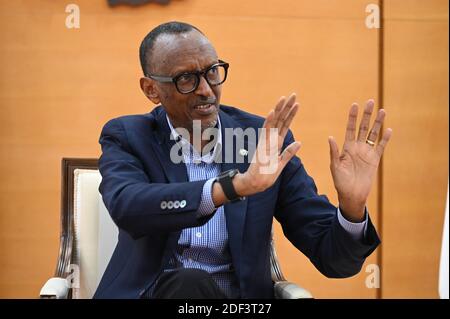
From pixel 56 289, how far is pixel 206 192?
25.4 inches

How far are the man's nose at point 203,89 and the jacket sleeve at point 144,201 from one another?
0.29 meters

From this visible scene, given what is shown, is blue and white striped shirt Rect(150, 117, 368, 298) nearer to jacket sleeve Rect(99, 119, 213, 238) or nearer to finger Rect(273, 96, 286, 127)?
jacket sleeve Rect(99, 119, 213, 238)

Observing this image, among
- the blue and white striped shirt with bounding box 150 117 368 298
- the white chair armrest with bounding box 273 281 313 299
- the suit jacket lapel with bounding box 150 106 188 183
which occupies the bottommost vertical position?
the white chair armrest with bounding box 273 281 313 299

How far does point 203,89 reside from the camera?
6.99 feet

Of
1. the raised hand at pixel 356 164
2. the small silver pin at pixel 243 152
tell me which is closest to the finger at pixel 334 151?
the raised hand at pixel 356 164

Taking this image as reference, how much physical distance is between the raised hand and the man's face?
38 centimetres

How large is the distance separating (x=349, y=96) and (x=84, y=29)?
1366 millimetres

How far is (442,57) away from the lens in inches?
149

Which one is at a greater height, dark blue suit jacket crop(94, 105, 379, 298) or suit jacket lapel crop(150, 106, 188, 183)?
suit jacket lapel crop(150, 106, 188, 183)

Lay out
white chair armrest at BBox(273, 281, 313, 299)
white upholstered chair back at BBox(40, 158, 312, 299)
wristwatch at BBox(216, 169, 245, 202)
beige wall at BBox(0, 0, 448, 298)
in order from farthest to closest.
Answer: beige wall at BBox(0, 0, 448, 298)
white upholstered chair back at BBox(40, 158, 312, 299)
white chair armrest at BBox(273, 281, 313, 299)
wristwatch at BBox(216, 169, 245, 202)

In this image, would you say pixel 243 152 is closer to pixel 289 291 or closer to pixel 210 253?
pixel 210 253

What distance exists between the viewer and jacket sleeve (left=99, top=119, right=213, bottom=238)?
6.25ft

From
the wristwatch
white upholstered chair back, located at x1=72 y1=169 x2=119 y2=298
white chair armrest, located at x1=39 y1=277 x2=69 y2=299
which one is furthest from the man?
white upholstered chair back, located at x1=72 y1=169 x2=119 y2=298

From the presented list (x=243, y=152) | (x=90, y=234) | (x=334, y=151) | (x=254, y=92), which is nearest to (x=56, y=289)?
(x=90, y=234)
